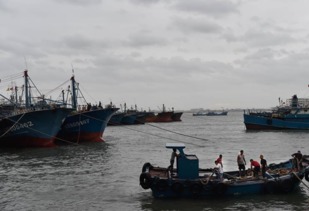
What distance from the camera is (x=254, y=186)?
19.5 m

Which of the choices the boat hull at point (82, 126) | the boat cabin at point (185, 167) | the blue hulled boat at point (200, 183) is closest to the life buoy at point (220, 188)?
the blue hulled boat at point (200, 183)

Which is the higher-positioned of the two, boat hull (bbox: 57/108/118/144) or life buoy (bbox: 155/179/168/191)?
boat hull (bbox: 57/108/118/144)

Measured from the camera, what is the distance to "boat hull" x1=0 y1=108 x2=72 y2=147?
135 feet

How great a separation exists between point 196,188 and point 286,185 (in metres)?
4.75

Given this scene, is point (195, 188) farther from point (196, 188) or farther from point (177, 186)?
point (177, 186)

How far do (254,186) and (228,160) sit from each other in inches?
578

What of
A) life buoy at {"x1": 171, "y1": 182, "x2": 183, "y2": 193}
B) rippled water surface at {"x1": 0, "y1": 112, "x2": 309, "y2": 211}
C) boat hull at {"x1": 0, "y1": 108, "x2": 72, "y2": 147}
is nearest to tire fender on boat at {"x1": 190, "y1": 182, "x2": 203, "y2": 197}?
rippled water surface at {"x1": 0, "y1": 112, "x2": 309, "y2": 211}

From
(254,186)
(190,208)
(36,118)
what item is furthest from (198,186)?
(36,118)

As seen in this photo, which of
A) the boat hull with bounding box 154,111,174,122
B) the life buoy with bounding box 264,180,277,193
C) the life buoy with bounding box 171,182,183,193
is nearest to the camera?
the life buoy with bounding box 171,182,183,193

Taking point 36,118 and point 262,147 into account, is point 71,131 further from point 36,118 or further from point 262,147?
point 262,147

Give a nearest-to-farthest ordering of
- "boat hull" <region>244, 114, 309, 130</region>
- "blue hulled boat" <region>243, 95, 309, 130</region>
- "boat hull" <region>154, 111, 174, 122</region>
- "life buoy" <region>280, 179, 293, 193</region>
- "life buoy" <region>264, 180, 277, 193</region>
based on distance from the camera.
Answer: "life buoy" <region>264, 180, 277, 193</region> < "life buoy" <region>280, 179, 293, 193</region> < "boat hull" <region>244, 114, 309, 130</region> < "blue hulled boat" <region>243, 95, 309, 130</region> < "boat hull" <region>154, 111, 174, 122</region>

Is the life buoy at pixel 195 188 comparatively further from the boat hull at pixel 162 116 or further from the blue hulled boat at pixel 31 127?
the boat hull at pixel 162 116

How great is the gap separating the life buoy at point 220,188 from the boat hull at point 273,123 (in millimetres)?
55327

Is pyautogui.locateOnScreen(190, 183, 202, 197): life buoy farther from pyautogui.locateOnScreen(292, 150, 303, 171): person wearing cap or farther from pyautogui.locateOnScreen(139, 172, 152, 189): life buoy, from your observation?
pyautogui.locateOnScreen(292, 150, 303, 171): person wearing cap
